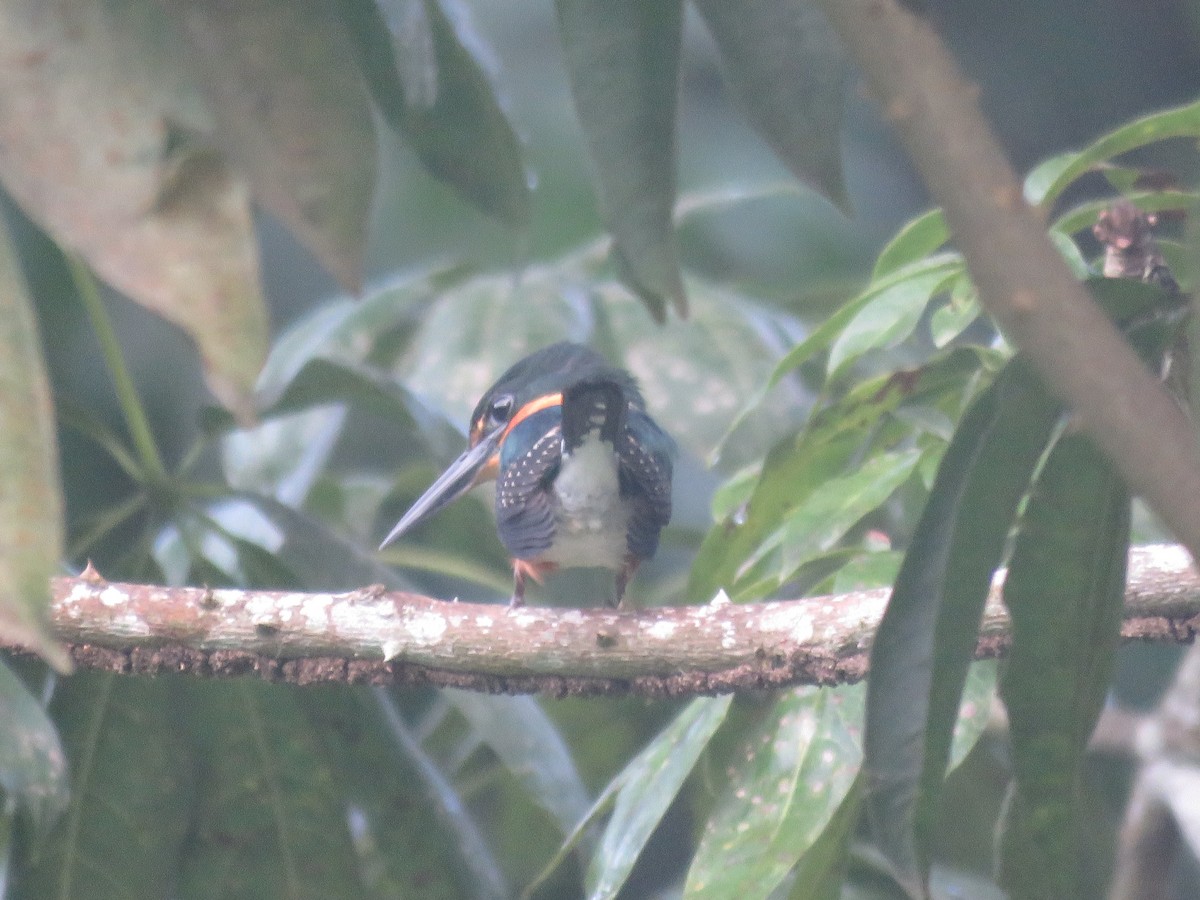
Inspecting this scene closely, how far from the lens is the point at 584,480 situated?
5.69 feet

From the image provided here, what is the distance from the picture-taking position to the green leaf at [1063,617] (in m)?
0.90

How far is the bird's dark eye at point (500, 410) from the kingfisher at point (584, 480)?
13 centimetres

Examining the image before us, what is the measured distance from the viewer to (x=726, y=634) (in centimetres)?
122

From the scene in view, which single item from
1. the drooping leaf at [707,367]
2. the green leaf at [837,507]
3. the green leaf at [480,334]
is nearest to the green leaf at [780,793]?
the green leaf at [837,507]

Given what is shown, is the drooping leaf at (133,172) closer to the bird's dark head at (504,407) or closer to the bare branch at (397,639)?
the bare branch at (397,639)

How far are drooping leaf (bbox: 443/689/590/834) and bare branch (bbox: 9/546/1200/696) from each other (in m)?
0.34

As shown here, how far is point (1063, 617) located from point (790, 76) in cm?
43

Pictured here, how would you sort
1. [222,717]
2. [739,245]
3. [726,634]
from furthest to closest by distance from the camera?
1. [739,245]
2. [222,717]
3. [726,634]

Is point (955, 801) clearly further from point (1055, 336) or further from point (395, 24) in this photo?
point (1055, 336)

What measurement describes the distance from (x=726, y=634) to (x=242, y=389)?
0.78 meters

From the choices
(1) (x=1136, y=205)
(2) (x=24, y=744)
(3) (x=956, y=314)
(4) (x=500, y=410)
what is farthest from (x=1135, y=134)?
(2) (x=24, y=744)

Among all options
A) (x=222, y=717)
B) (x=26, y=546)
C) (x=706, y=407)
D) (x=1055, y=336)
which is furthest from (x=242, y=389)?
(x=706, y=407)

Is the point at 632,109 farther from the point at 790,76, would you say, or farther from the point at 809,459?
the point at 809,459

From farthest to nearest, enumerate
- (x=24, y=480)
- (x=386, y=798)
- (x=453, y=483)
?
(x=453, y=483), (x=386, y=798), (x=24, y=480)
